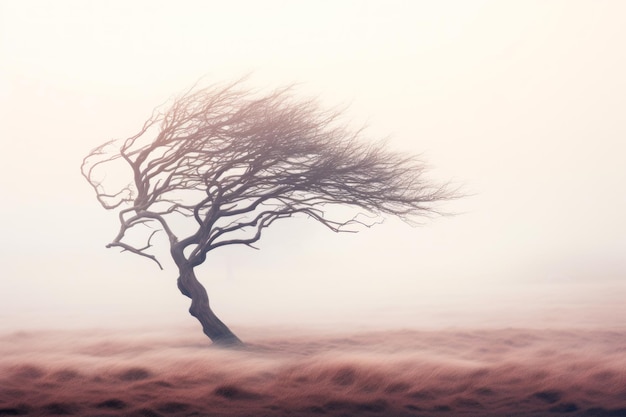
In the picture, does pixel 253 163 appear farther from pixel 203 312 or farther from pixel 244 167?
pixel 203 312

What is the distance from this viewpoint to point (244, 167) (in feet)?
23.5

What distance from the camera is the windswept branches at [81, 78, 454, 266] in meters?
6.98

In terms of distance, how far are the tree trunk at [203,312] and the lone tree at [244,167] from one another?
0.01 metres

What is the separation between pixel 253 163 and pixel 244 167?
0.14 meters

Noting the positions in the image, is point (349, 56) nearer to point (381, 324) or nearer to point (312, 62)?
point (312, 62)

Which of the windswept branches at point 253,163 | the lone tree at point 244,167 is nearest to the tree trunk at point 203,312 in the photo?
the lone tree at point 244,167

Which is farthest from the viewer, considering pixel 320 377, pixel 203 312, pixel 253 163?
pixel 253 163

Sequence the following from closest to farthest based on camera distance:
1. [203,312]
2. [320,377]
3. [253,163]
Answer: [320,377], [203,312], [253,163]

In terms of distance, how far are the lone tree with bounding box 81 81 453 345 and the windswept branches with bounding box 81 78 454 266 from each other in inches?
0.4

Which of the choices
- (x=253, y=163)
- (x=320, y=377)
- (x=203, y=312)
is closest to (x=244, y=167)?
(x=253, y=163)

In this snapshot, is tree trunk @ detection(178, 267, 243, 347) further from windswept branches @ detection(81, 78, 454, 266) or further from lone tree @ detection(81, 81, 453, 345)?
windswept branches @ detection(81, 78, 454, 266)

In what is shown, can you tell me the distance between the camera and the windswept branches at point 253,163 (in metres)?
6.98

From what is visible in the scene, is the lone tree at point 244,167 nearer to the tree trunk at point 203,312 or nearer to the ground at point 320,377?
the tree trunk at point 203,312

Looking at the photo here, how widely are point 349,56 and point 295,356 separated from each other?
336 cm
